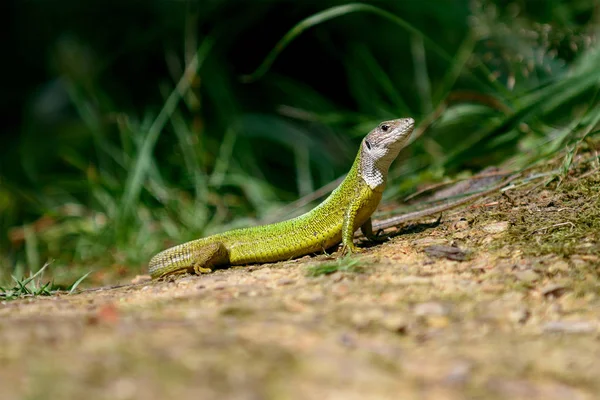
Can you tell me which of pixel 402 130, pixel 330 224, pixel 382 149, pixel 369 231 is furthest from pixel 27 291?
pixel 402 130

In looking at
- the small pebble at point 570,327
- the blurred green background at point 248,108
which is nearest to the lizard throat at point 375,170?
the blurred green background at point 248,108

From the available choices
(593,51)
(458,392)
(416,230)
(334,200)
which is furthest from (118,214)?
(458,392)

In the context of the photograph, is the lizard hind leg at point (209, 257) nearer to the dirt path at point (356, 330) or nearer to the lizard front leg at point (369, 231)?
the dirt path at point (356, 330)

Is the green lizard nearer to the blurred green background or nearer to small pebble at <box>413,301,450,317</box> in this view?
the blurred green background

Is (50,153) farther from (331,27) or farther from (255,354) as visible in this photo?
(255,354)

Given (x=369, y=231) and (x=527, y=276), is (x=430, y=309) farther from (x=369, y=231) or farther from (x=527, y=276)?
(x=369, y=231)

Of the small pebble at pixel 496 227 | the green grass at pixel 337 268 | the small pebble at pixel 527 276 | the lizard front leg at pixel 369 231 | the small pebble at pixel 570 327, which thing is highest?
the green grass at pixel 337 268
